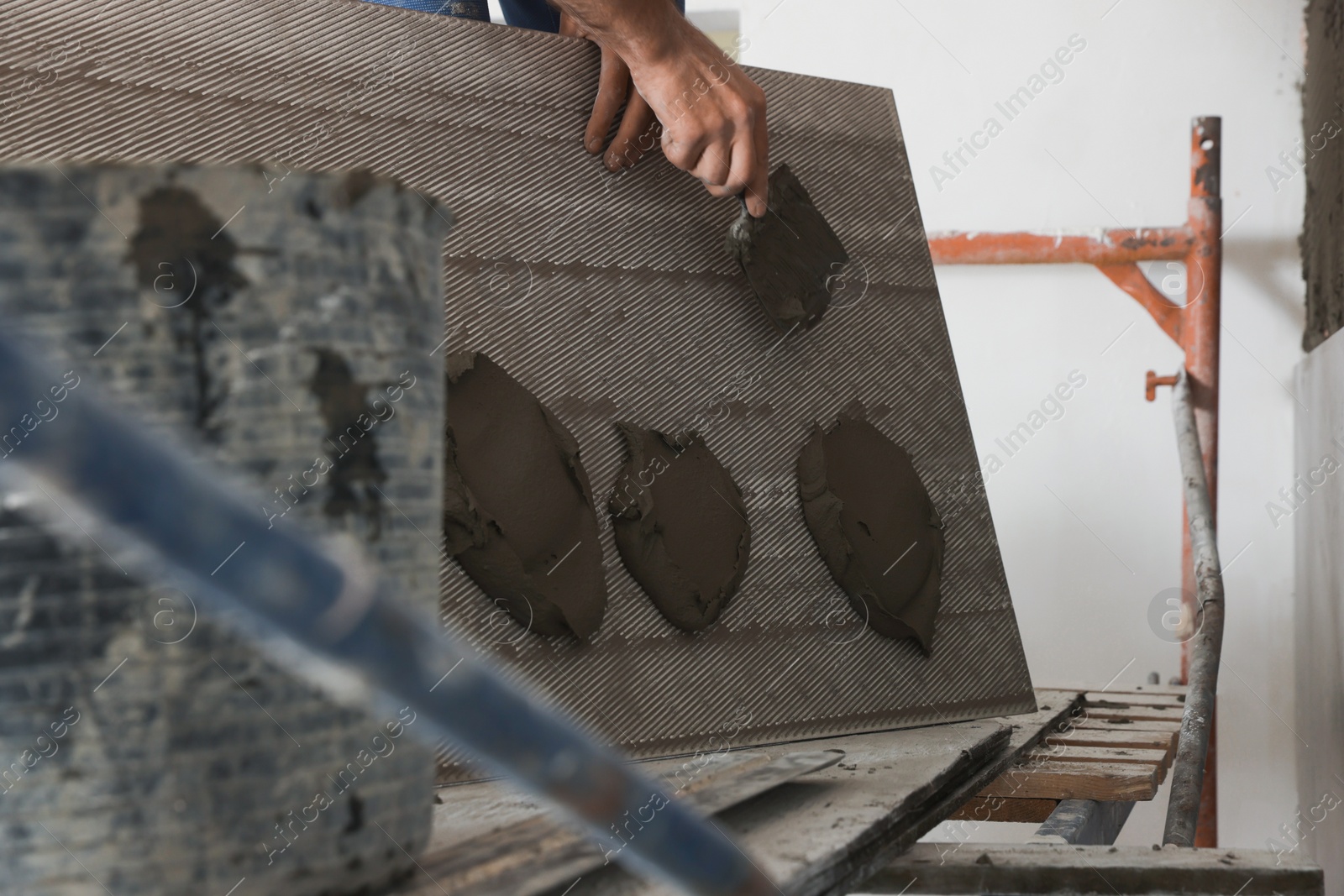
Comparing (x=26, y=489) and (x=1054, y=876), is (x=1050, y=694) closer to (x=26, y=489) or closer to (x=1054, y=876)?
(x=1054, y=876)

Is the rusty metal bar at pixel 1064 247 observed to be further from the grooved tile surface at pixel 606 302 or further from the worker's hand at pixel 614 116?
the worker's hand at pixel 614 116

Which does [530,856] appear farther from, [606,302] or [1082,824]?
[606,302]

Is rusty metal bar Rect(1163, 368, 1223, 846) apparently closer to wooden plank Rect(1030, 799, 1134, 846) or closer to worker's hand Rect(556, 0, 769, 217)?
wooden plank Rect(1030, 799, 1134, 846)

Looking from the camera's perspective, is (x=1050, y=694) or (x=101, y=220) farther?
(x=1050, y=694)

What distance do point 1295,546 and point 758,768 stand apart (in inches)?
79.7

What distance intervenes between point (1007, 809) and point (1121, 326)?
1.64m

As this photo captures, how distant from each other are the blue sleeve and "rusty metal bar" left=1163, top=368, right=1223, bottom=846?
3.90 feet

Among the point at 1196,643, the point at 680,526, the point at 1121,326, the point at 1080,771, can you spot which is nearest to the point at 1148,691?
the point at 1196,643

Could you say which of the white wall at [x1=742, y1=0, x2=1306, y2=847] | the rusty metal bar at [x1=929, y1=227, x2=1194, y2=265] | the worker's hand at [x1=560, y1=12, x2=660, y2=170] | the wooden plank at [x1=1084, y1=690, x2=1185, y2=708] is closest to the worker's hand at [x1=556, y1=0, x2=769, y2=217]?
the worker's hand at [x1=560, y1=12, x2=660, y2=170]

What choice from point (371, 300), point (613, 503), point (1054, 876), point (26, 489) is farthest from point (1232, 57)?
point (26, 489)

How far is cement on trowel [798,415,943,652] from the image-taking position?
127cm

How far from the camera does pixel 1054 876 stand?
0.75 metres

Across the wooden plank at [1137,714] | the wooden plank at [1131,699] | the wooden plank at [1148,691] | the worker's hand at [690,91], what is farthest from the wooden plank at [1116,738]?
the worker's hand at [690,91]

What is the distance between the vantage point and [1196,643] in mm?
1572
